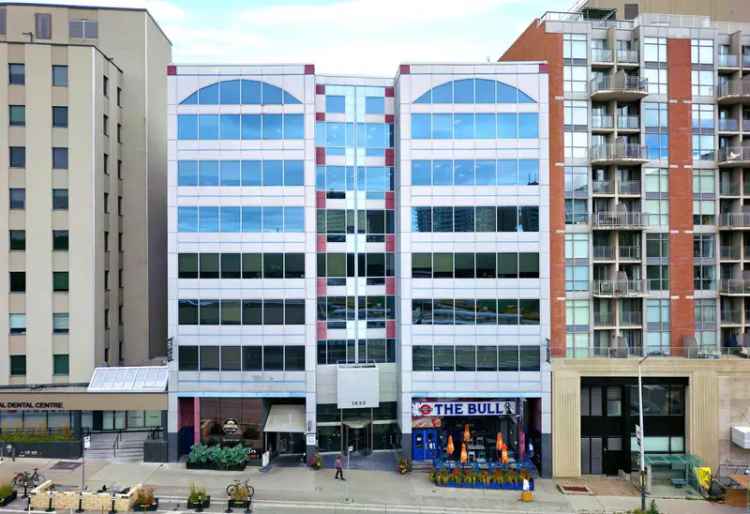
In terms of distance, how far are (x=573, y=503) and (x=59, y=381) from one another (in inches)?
1374

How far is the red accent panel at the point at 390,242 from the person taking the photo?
4156 cm

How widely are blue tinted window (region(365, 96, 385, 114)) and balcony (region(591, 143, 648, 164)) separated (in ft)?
47.1

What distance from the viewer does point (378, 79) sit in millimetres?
41406

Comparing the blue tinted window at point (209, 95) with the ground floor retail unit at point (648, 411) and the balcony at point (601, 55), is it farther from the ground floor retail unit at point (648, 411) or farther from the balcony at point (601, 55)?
the ground floor retail unit at point (648, 411)

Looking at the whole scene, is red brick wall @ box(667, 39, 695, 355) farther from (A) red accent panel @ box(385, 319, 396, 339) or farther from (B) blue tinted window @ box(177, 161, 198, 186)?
(B) blue tinted window @ box(177, 161, 198, 186)

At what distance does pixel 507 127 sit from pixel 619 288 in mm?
12698

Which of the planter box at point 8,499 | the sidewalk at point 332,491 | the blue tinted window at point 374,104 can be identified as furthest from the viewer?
the blue tinted window at point 374,104

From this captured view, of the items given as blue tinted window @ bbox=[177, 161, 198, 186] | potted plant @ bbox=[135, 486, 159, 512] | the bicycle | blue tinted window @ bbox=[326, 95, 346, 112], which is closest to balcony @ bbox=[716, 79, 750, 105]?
blue tinted window @ bbox=[326, 95, 346, 112]

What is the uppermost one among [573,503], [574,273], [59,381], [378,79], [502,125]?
[378,79]

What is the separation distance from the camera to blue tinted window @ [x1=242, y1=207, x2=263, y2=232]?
39.9 m

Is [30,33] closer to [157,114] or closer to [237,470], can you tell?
[157,114]

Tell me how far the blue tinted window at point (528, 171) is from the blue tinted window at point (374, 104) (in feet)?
33.3

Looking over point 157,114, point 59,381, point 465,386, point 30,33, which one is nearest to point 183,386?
point 59,381

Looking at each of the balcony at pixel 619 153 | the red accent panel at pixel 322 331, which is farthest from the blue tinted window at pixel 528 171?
the red accent panel at pixel 322 331
